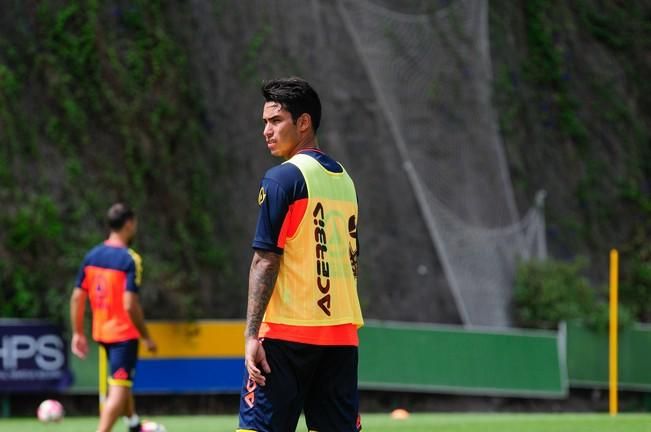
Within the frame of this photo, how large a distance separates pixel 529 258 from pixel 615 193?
9.64ft

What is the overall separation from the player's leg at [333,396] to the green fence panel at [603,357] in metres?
15.0

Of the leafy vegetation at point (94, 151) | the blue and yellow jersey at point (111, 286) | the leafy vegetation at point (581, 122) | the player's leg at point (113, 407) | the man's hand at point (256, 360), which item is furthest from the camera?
the leafy vegetation at point (581, 122)

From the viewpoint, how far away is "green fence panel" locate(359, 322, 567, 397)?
18.8 meters

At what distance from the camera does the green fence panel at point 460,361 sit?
61.8ft

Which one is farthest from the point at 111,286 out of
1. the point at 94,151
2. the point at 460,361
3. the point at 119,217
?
the point at 460,361

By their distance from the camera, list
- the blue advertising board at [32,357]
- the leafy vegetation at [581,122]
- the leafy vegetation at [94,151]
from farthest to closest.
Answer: the leafy vegetation at [581,122], the leafy vegetation at [94,151], the blue advertising board at [32,357]

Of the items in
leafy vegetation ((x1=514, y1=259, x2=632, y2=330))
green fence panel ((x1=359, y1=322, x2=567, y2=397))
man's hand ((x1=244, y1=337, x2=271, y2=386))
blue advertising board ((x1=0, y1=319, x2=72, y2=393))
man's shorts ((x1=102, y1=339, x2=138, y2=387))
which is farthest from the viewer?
leafy vegetation ((x1=514, y1=259, x2=632, y2=330))

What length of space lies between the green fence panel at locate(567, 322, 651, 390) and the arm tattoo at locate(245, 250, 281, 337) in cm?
1534

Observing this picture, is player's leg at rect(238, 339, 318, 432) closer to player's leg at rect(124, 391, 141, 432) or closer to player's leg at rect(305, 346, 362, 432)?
player's leg at rect(305, 346, 362, 432)

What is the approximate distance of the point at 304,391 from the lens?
544cm

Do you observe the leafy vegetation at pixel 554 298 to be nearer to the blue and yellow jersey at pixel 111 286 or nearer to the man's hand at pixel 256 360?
the blue and yellow jersey at pixel 111 286

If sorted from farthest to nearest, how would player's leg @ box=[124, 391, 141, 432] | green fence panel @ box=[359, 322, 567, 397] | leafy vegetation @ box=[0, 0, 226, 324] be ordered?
green fence panel @ box=[359, 322, 567, 397]
leafy vegetation @ box=[0, 0, 226, 324]
player's leg @ box=[124, 391, 141, 432]

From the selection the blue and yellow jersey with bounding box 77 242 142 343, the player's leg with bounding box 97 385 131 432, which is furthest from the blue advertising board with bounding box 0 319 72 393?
the player's leg with bounding box 97 385 131 432

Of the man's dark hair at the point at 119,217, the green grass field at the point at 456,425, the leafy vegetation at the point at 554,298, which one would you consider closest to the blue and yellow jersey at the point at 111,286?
the man's dark hair at the point at 119,217
